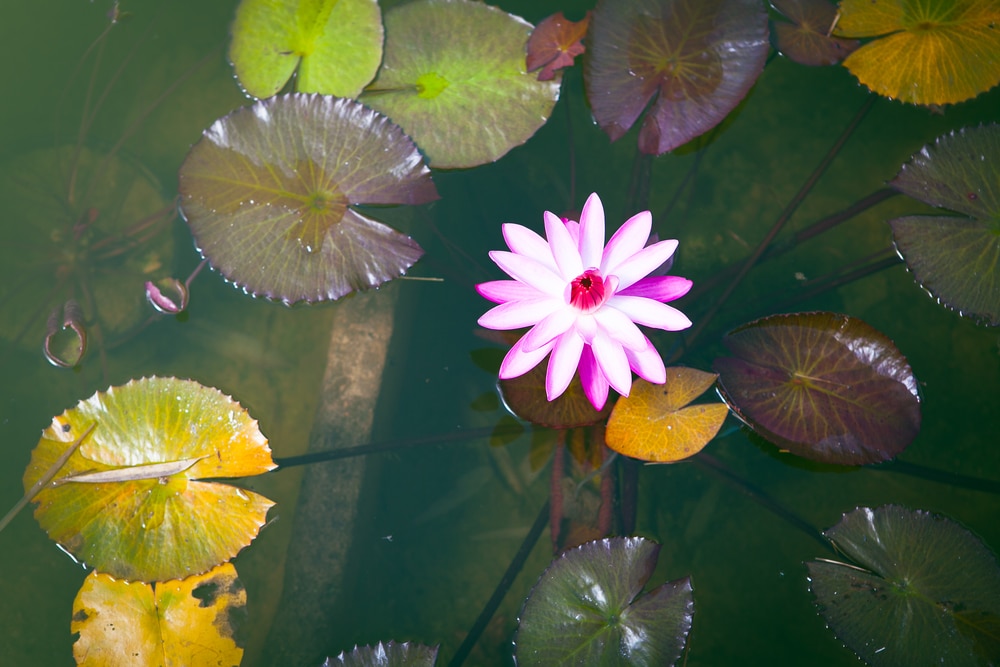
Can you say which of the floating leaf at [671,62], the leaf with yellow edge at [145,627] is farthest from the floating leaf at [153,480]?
the floating leaf at [671,62]

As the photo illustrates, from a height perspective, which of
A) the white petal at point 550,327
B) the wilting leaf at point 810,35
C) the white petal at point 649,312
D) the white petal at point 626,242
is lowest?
the white petal at point 550,327

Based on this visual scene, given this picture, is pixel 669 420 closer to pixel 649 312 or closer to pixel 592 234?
pixel 649 312

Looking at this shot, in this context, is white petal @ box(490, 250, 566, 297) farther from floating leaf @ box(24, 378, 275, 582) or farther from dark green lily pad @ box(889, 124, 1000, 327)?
dark green lily pad @ box(889, 124, 1000, 327)

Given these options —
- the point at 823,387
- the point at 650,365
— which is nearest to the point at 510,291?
the point at 650,365

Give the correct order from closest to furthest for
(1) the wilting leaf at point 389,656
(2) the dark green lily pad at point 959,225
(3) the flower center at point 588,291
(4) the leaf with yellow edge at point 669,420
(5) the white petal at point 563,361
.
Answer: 1. (3) the flower center at point 588,291
2. (5) the white petal at point 563,361
3. (1) the wilting leaf at point 389,656
4. (4) the leaf with yellow edge at point 669,420
5. (2) the dark green lily pad at point 959,225

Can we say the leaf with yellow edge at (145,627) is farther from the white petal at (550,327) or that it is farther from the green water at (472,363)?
the white petal at (550,327)
